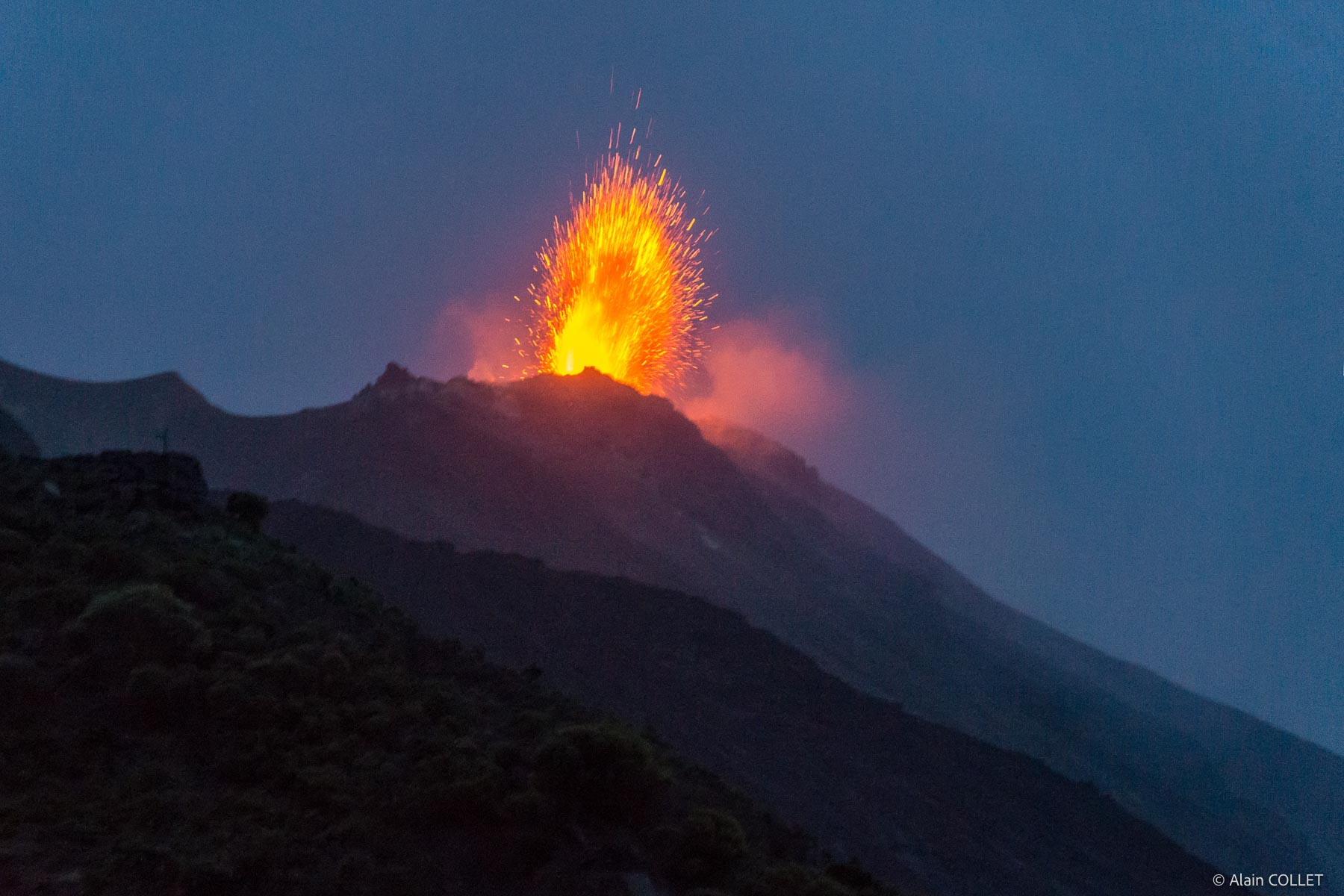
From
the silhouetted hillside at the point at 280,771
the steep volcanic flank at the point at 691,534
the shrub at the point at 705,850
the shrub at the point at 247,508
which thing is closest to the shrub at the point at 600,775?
the silhouetted hillside at the point at 280,771

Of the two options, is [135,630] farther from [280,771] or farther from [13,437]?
[13,437]

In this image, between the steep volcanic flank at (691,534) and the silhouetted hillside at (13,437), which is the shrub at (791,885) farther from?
the steep volcanic flank at (691,534)

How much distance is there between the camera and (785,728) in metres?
36.0

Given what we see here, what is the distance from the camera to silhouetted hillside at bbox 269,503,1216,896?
2995 centimetres

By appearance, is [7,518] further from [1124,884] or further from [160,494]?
[1124,884]

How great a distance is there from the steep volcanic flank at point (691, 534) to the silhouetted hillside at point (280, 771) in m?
39.6

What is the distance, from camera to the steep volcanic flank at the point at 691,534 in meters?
56.8

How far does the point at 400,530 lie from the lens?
5653 centimetres

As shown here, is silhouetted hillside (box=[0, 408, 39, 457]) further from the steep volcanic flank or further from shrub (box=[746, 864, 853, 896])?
shrub (box=[746, 864, 853, 896])

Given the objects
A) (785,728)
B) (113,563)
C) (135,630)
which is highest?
(785,728)

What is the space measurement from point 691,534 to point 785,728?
107ft

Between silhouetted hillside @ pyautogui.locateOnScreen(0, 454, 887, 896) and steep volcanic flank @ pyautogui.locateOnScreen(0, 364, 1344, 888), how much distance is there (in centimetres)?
3963

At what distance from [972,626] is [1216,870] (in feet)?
156

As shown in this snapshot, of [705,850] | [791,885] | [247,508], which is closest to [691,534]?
[247,508]
